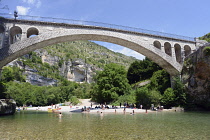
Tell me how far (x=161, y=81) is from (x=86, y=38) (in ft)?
56.7

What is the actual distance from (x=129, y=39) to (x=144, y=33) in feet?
10.5

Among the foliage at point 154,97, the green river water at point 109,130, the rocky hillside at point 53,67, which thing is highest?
the rocky hillside at point 53,67

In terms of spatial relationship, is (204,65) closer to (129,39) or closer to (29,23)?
(129,39)

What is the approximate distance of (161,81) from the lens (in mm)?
32375

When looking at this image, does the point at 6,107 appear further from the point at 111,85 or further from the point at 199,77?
the point at 199,77

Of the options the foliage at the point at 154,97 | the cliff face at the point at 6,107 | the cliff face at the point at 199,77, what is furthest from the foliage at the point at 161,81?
the cliff face at the point at 6,107

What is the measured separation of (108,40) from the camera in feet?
81.5

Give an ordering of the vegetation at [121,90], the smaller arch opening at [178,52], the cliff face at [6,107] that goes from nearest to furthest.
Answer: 1. the cliff face at [6,107]
2. the vegetation at [121,90]
3. the smaller arch opening at [178,52]

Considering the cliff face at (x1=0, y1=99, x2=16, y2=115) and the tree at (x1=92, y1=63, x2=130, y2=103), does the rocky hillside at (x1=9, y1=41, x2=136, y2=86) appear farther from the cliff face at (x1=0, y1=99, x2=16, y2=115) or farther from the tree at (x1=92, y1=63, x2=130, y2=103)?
the cliff face at (x1=0, y1=99, x2=16, y2=115)

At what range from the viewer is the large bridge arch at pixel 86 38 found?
747 inches

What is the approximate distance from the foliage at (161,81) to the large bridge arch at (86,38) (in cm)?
280

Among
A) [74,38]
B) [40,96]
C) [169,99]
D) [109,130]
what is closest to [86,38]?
[74,38]

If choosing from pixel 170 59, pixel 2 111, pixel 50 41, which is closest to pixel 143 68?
pixel 170 59

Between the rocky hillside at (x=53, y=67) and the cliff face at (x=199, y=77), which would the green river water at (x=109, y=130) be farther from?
the rocky hillside at (x=53, y=67)
